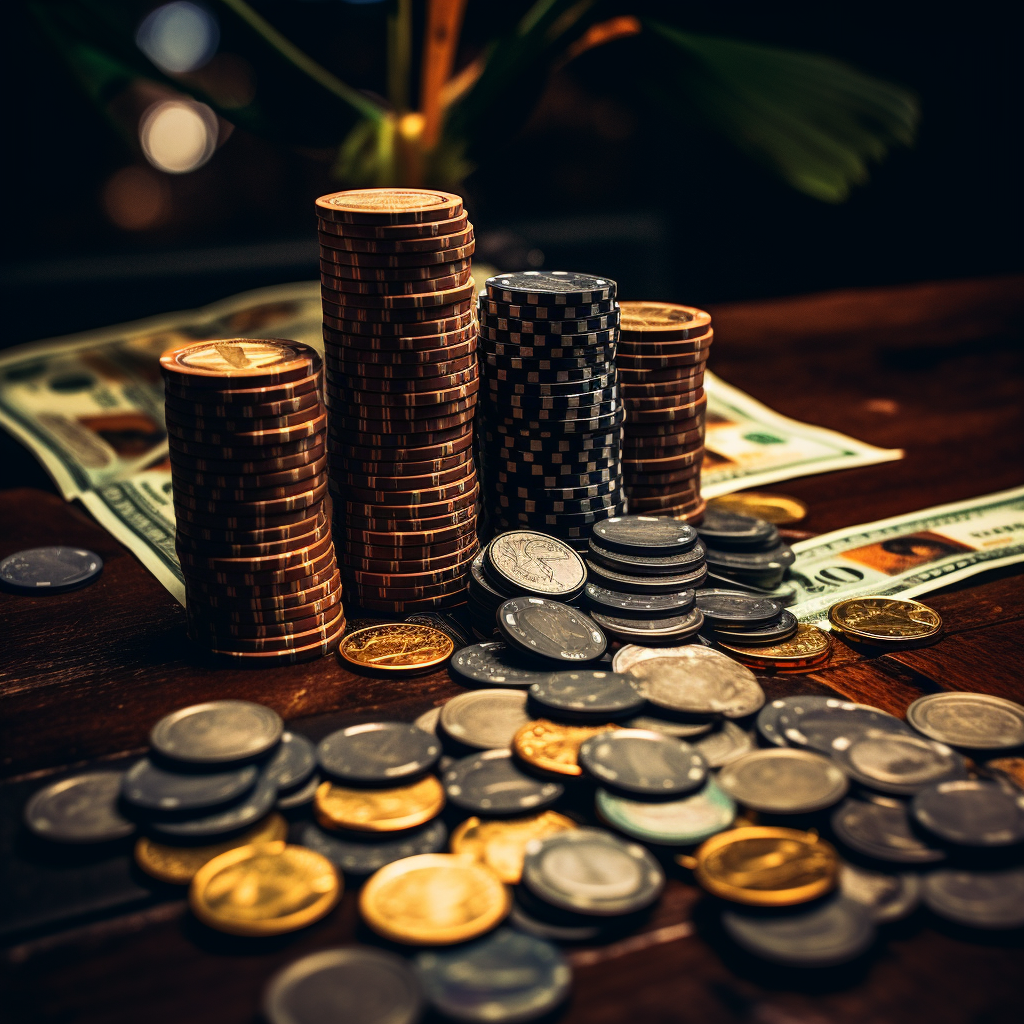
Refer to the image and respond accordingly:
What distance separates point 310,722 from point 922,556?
95 centimetres

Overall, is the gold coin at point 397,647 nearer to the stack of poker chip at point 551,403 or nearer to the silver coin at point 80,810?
the stack of poker chip at point 551,403

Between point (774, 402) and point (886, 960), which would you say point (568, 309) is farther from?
point (774, 402)

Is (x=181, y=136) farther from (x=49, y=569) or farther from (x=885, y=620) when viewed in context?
(x=885, y=620)

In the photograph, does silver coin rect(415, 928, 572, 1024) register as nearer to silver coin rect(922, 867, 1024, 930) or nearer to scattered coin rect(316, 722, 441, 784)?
scattered coin rect(316, 722, 441, 784)

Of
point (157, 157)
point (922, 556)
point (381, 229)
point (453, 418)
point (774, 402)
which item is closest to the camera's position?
point (381, 229)

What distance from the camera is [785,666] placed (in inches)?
52.9

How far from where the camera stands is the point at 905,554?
166 cm

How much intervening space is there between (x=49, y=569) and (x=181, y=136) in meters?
3.24

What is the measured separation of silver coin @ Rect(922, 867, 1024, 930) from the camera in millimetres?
916

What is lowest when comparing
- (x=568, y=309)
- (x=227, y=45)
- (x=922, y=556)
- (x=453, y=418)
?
(x=922, y=556)

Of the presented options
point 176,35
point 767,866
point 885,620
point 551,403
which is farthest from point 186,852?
point 176,35

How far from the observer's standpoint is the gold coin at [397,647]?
4.36ft

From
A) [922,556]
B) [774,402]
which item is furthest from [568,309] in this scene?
[774,402]

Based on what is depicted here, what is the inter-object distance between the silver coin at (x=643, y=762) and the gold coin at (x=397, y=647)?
0.95 ft
